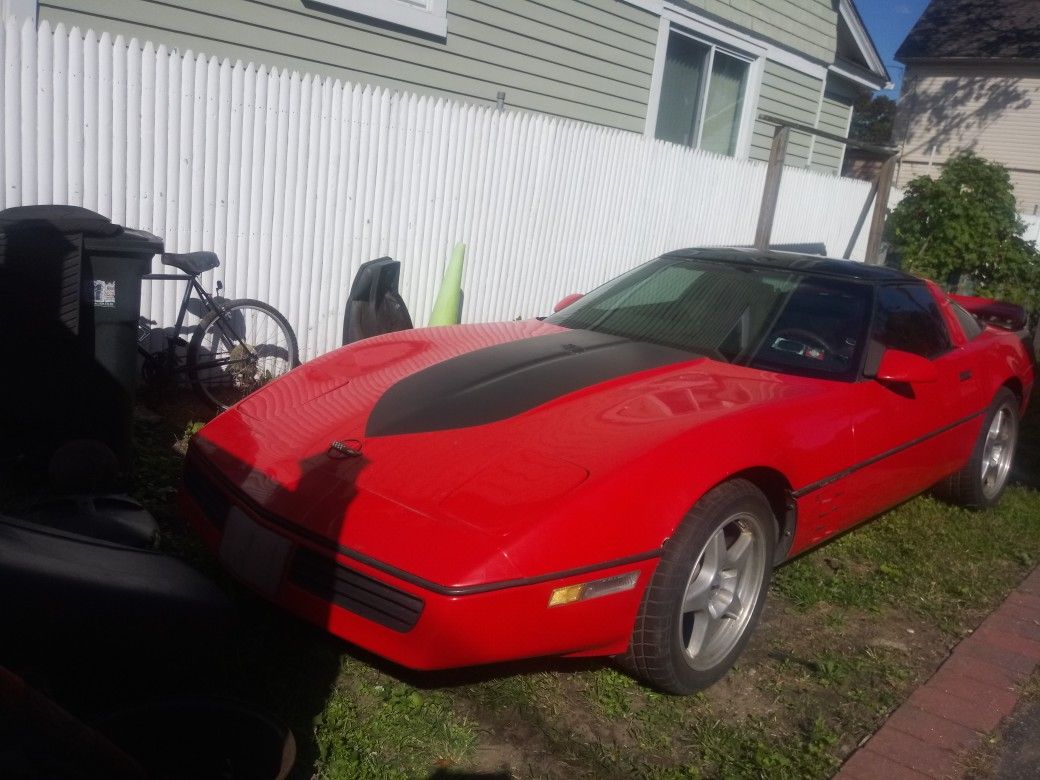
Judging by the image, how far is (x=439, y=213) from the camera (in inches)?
296

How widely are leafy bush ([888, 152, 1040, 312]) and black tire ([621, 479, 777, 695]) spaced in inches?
474

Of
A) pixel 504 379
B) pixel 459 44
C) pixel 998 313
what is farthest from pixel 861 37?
pixel 504 379

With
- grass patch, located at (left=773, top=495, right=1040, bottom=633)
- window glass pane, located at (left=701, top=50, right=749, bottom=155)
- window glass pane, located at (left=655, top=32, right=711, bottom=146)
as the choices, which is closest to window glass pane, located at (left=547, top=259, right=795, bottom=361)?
grass patch, located at (left=773, top=495, right=1040, bottom=633)

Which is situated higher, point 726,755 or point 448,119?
point 448,119

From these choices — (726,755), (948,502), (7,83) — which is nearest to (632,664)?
(726,755)

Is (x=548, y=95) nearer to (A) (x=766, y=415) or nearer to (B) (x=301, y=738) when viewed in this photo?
(A) (x=766, y=415)

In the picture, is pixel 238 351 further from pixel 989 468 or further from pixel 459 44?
pixel 989 468

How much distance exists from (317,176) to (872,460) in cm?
434

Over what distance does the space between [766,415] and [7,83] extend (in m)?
4.36

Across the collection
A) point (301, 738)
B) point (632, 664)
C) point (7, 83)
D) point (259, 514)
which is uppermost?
point (7, 83)

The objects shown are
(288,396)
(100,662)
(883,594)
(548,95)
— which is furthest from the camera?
(548,95)

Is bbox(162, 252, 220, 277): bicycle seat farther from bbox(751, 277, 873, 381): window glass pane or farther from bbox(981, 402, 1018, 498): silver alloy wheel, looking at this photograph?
bbox(981, 402, 1018, 498): silver alloy wheel

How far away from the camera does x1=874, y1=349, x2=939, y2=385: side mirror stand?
3.84 meters

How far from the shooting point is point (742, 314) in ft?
13.9
